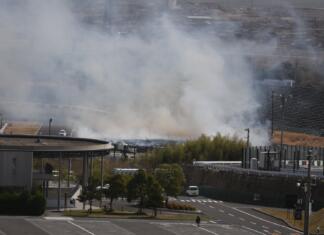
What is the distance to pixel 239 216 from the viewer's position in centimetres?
3838

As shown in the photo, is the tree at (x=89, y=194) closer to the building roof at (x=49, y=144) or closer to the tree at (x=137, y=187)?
the tree at (x=137, y=187)

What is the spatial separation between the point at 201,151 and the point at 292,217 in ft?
52.4

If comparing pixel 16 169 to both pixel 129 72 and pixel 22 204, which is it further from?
pixel 129 72

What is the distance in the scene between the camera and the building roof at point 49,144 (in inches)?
1537

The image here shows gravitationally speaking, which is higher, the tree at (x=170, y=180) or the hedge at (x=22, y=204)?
the tree at (x=170, y=180)

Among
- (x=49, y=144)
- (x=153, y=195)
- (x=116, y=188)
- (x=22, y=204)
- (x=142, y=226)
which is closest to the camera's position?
(x=142, y=226)

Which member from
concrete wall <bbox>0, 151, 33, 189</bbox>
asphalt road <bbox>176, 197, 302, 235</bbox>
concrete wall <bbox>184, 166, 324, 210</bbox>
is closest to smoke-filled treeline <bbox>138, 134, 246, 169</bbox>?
concrete wall <bbox>184, 166, 324, 210</bbox>

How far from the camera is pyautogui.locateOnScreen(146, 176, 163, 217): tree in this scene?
36938mm

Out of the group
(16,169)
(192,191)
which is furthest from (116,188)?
(192,191)

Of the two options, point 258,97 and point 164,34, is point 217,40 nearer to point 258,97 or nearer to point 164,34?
point 164,34

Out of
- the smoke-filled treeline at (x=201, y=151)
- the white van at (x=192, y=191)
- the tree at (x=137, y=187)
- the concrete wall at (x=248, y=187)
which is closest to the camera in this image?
the tree at (x=137, y=187)

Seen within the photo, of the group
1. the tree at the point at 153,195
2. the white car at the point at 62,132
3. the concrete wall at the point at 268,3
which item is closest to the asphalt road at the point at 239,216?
the tree at the point at 153,195

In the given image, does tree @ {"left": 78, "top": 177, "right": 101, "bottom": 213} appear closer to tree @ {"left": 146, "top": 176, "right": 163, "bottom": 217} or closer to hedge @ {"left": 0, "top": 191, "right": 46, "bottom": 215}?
tree @ {"left": 146, "top": 176, "right": 163, "bottom": 217}

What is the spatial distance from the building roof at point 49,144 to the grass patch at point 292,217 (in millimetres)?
5666
